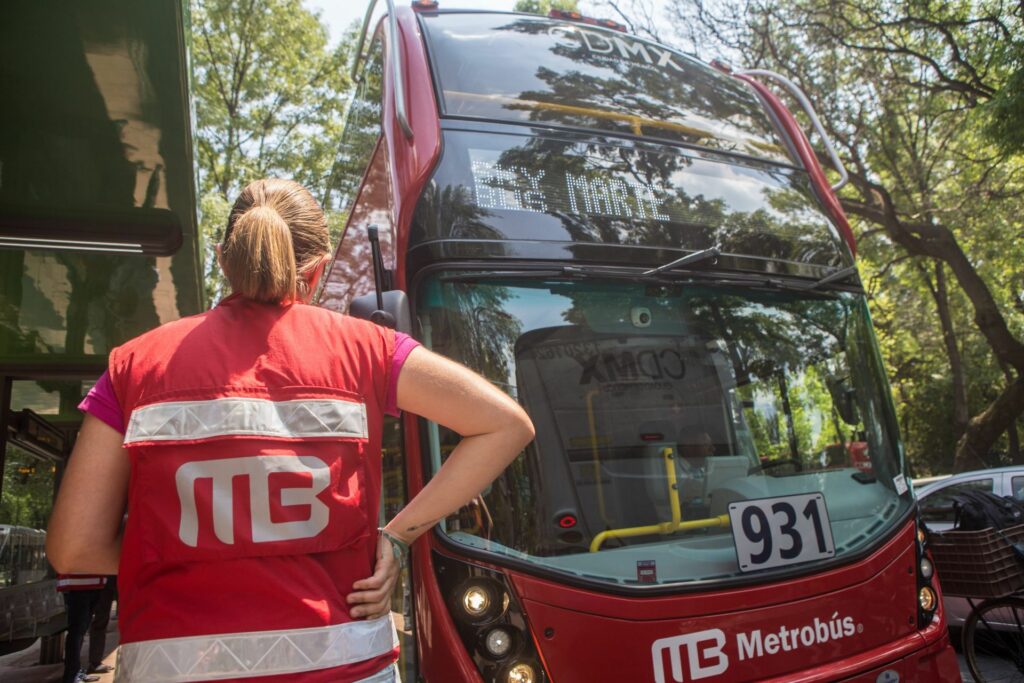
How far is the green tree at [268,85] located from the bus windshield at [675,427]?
13.7 meters

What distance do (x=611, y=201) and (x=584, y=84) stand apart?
939 mm

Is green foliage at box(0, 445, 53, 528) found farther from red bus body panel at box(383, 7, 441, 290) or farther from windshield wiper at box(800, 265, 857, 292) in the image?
windshield wiper at box(800, 265, 857, 292)

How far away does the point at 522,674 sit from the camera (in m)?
2.90

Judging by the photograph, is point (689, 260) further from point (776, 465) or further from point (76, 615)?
point (76, 615)

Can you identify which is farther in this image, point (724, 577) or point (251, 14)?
point (251, 14)

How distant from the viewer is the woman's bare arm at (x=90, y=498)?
5.00 feet

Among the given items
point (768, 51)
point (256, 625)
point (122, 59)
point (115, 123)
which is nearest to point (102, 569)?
point (256, 625)

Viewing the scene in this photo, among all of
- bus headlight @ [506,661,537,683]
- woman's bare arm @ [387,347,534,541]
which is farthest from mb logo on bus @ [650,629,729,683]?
woman's bare arm @ [387,347,534,541]

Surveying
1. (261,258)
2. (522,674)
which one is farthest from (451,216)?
(261,258)

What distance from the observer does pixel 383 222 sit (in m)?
4.06

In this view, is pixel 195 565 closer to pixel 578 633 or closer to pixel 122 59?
pixel 578 633

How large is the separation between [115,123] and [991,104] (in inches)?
392

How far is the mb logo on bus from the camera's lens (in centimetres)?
301

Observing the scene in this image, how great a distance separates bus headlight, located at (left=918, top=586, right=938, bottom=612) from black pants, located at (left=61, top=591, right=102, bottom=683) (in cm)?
714
